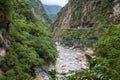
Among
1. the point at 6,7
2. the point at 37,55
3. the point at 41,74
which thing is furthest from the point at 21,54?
the point at 6,7

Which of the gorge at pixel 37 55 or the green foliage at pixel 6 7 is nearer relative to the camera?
the gorge at pixel 37 55

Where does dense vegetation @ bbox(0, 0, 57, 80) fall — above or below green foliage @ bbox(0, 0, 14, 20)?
below

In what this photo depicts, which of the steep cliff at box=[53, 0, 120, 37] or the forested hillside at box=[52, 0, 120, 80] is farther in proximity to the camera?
the steep cliff at box=[53, 0, 120, 37]

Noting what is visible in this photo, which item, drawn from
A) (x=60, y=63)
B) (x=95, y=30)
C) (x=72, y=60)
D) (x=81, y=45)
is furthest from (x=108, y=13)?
(x=60, y=63)

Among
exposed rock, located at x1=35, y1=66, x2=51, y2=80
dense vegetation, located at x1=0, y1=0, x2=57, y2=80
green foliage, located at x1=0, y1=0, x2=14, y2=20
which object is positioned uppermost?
green foliage, located at x1=0, y1=0, x2=14, y2=20

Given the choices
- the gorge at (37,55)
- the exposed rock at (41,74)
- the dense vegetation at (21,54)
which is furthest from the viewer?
the exposed rock at (41,74)

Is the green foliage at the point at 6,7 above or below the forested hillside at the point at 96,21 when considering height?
above

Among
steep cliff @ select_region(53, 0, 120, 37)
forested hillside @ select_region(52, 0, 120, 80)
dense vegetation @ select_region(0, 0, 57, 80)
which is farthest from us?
steep cliff @ select_region(53, 0, 120, 37)

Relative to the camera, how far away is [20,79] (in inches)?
798

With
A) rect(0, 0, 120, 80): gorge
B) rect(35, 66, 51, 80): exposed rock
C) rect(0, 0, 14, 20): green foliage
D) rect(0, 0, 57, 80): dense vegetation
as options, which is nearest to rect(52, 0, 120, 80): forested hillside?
rect(0, 0, 120, 80): gorge

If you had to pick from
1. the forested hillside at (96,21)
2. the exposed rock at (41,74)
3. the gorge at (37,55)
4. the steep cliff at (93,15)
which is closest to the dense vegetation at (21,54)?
the gorge at (37,55)

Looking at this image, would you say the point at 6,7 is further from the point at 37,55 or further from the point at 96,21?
the point at 96,21

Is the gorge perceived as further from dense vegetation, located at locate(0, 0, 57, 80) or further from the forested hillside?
the forested hillside

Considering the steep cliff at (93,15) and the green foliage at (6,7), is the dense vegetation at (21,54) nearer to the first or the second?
the green foliage at (6,7)
